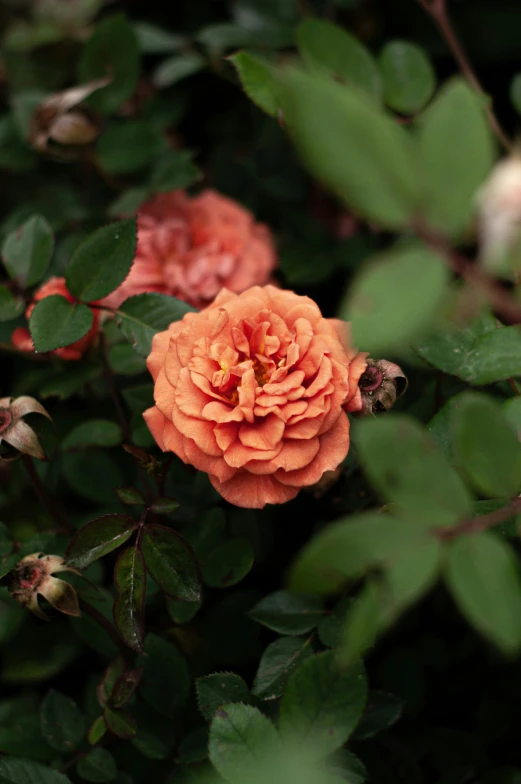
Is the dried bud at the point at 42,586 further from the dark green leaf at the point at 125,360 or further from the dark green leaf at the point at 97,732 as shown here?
the dark green leaf at the point at 125,360

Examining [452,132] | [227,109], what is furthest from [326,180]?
[227,109]

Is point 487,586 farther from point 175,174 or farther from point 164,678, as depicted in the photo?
point 175,174

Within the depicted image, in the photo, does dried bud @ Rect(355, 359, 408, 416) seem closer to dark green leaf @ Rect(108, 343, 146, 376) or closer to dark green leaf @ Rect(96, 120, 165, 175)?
dark green leaf @ Rect(108, 343, 146, 376)

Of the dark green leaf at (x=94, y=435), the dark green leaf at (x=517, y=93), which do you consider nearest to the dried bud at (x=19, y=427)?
the dark green leaf at (x=94, y=435)

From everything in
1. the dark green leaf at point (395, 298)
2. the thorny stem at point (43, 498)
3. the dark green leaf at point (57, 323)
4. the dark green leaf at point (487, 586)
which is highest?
the dark green leaf at point (395, 298)

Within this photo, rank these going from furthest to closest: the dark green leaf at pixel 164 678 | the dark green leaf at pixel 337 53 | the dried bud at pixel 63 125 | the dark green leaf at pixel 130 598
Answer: the dried bud at pixel 63 125, the dark green leaf at pixel 337 53, the dark green leaf at pixel 164 678, the dark green leaf at pixel 130 598

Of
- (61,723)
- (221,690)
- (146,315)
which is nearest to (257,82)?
(146,315)

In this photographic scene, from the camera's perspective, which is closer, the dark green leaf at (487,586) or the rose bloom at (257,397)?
the dark green leaf at (487,586)
